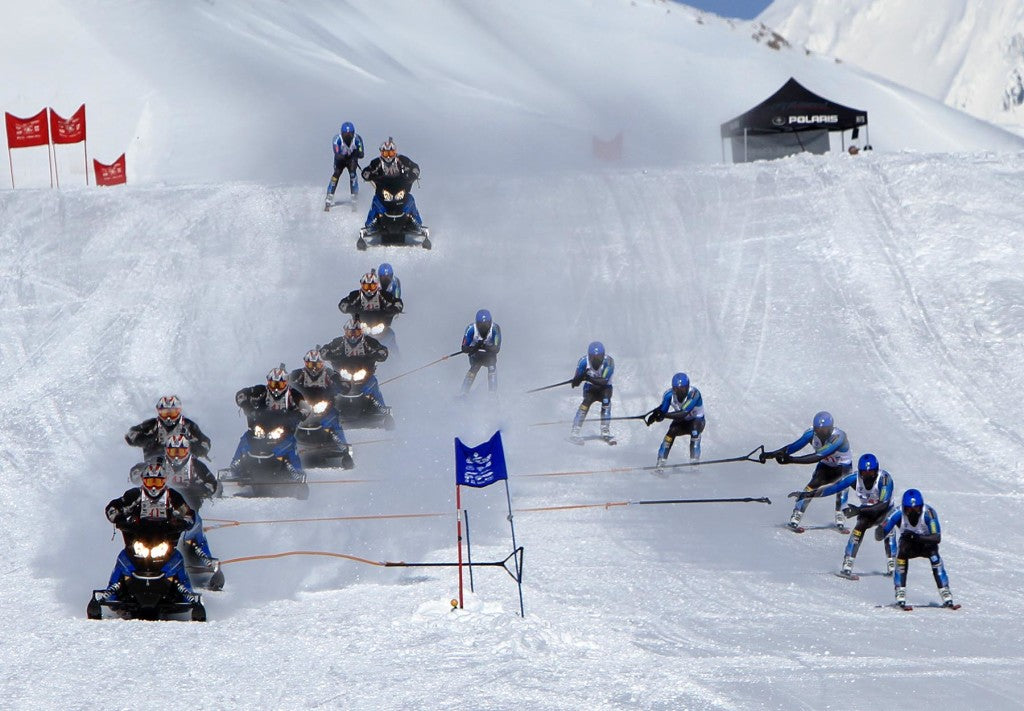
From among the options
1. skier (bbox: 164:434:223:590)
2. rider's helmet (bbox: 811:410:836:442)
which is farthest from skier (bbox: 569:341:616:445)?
skier (bbox: 164:434:223:590)

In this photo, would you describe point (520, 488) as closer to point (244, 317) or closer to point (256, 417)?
point (256, 417)

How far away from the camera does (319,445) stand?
52.4 ft

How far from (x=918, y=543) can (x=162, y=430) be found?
7.65 meters

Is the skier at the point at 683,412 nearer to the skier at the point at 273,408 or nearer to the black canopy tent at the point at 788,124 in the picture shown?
the skier at the point at 273,408

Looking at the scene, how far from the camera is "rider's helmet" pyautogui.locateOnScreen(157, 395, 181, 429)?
1394cm

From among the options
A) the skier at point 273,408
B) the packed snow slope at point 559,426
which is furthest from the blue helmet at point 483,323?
the skier at point 273,408

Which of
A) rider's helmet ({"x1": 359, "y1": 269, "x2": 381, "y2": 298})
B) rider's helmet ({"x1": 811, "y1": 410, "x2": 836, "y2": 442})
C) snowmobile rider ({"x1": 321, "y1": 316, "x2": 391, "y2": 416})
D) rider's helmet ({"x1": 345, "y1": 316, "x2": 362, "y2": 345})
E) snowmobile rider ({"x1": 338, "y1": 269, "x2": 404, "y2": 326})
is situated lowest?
rider's helmet ({"x1": 811, "y1": 410, "x2": 836, "y2": 442})

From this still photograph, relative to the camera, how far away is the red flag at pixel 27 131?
31141 millimetres

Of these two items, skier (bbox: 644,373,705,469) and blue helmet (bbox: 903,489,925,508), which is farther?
skier (bbox: 644,373,705,469)

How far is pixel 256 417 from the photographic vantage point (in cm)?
1505

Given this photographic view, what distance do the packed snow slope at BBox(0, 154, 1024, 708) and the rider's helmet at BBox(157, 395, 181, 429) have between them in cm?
104

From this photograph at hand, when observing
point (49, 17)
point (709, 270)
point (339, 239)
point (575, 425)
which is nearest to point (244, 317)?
point (339, 239)

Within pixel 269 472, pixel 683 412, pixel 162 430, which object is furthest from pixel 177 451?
pixel 683 412

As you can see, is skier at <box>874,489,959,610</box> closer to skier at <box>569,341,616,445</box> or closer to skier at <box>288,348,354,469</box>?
skier at <box>569,341,616,445</box>
